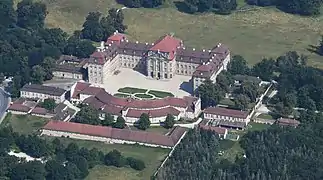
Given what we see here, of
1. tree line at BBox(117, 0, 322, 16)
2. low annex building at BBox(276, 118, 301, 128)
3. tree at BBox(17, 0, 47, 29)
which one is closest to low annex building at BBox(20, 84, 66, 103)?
tree at BBox(17, 0, 47, 29)

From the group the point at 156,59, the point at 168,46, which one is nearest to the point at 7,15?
the point at 156,59

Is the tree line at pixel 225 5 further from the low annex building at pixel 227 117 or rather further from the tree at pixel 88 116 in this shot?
the tree at pixel 88 116

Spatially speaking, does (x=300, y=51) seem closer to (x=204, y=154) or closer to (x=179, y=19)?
(x=179, y=19)

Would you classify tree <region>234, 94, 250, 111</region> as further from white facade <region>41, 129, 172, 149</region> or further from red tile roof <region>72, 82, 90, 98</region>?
red tile roof <region>72, 82, 90, 98</region>

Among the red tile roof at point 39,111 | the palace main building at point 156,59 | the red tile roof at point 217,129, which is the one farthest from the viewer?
the palace main building at point 156,59

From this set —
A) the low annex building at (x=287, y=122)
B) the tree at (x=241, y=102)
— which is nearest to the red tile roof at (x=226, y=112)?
the tree at (x=241, y=102)
